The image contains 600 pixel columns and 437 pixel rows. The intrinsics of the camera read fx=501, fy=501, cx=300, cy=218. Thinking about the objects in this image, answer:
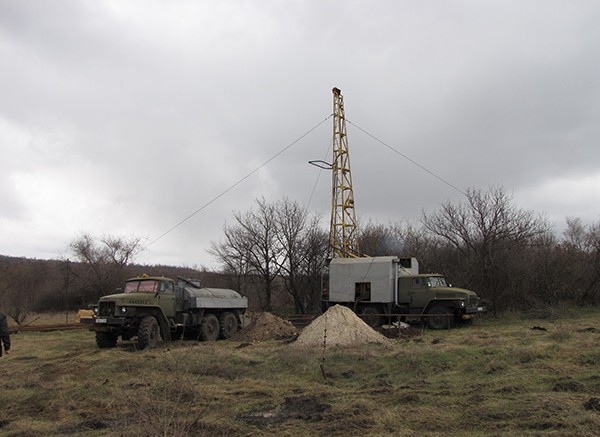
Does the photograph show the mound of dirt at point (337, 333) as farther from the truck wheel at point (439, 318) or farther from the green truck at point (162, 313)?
the truck wheel at point (439, 318)

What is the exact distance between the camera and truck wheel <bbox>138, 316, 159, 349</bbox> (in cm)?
1480

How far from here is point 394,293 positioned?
Result: 842 inches

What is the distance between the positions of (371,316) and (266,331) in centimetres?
554

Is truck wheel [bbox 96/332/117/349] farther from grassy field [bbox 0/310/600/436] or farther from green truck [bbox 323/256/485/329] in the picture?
green truck [bbox 323/256/485/329]

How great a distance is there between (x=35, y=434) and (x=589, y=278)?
82.3 ft

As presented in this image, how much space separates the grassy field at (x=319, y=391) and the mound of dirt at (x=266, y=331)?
3.85m

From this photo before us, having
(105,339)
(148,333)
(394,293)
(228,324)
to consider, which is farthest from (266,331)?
(394,293)

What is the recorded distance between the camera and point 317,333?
14.6 meters

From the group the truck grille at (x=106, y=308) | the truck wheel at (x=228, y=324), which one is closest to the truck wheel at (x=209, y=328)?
the truck wheel at (x=228, y=324)

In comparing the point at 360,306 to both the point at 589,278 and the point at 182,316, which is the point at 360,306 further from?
the point at 589,278

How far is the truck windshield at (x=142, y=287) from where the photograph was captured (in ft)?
53.6

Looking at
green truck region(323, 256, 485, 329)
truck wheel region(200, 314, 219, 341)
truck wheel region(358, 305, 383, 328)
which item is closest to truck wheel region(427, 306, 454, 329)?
green truck region(323, 256, 485, 329)

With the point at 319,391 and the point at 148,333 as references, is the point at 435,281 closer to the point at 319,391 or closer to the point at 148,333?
the point at 148,333

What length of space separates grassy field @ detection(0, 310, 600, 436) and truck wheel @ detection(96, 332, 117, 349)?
201 centimetres
